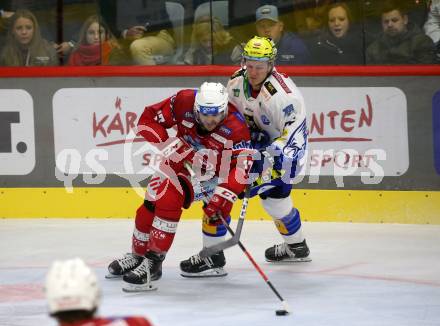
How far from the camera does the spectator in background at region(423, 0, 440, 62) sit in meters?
7.58

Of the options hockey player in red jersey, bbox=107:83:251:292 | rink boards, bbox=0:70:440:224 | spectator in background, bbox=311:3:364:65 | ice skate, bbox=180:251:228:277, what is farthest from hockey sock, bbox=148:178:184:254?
spectator in background, bbox=311:3:364:65

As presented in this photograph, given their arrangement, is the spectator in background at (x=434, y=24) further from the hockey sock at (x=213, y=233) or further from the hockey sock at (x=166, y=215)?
the hockey sock at (x=166, y=215)

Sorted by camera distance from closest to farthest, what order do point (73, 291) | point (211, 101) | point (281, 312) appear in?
point (73, 291)
point (281, 312)
point (211, 101)

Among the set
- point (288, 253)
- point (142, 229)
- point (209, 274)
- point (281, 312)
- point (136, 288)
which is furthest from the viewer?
point (288, 253)

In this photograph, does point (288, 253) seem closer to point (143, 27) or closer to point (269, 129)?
point (269, 129)

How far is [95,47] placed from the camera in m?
8.01

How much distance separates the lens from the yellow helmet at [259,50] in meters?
6.03

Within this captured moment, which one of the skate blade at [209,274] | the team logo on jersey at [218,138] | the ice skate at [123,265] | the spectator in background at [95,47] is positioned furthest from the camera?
the spectator in background at [95,47]

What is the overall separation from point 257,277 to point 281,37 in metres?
2.30

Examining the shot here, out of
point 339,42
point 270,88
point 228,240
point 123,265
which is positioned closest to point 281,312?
point 228,240

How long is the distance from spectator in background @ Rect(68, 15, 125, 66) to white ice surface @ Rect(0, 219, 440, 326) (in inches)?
44.4

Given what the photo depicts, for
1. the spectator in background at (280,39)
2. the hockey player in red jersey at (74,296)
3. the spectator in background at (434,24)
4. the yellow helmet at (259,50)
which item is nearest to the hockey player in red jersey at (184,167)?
the yellow helmet at (259,50)

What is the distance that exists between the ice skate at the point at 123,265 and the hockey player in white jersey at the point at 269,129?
0.27 meters

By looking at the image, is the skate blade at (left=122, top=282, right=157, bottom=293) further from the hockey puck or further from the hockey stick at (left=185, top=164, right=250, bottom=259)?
the hockey puck
